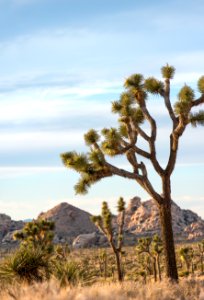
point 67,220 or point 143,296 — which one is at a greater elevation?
point 67,220

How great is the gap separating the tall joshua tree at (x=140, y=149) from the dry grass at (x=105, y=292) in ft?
12.3

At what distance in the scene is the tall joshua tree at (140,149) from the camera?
18000 mm

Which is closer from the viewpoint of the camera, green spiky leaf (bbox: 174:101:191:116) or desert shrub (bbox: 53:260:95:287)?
desert shrub (bbox: 53:260:95:287)

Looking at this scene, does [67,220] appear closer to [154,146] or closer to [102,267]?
[102,267]

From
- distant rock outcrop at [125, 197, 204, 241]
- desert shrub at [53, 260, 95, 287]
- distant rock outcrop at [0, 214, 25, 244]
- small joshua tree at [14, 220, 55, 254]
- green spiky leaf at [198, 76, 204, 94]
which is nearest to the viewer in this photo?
desert shrub at [53, 260, 95, 287]

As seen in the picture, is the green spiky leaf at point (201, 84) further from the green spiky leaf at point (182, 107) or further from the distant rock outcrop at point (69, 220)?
the distant rock outcrop at point (69, 220)

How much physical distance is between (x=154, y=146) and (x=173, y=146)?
0.68 m

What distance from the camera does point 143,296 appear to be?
467 inches

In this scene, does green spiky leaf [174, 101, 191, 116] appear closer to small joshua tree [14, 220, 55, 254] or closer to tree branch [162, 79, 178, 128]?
tree branch [162, 79, 178, 128]

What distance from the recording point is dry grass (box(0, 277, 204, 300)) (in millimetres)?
9945

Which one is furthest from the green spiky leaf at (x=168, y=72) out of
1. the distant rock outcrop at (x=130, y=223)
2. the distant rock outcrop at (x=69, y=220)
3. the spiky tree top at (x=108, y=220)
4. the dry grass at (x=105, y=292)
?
the distant rock outcrop at (x=69, y=220)

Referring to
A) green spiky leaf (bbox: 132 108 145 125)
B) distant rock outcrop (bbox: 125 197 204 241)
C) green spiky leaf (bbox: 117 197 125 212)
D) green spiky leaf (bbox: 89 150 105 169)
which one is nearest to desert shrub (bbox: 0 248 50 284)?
green spiky leaf (bbox: 89 150 105 169)

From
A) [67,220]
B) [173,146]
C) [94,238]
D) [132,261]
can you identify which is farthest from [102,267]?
[67,220]

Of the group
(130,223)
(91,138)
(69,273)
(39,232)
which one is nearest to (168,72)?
(91,138)
